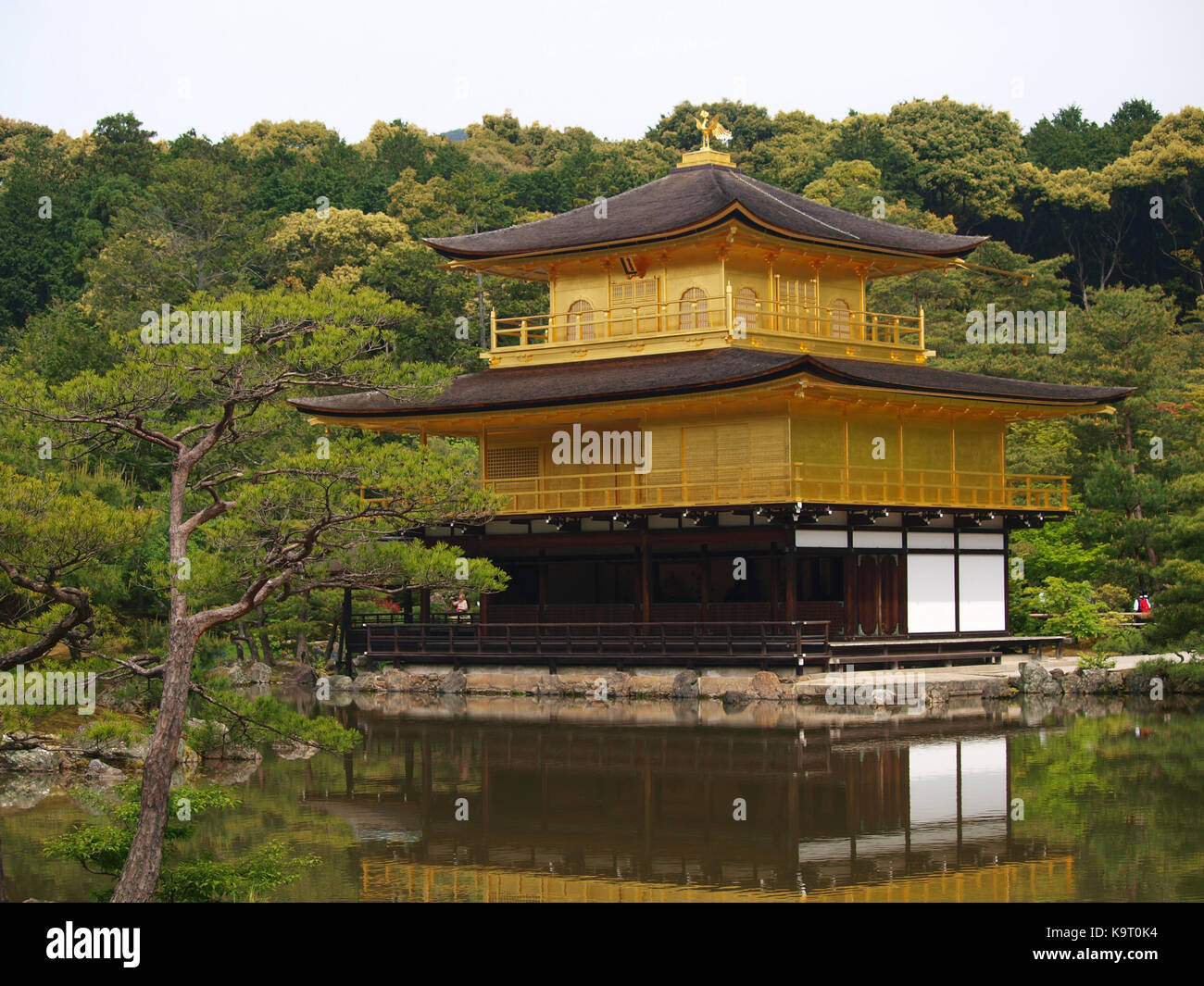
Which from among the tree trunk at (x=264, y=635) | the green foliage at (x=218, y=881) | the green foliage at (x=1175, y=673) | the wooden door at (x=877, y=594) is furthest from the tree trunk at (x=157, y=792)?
the tree trunk at (x=264, y=635)

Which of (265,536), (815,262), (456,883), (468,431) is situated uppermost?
(815,262)

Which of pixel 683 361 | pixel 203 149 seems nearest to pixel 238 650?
pixel 683 361

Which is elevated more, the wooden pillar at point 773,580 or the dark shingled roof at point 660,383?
the dark shingled roof at point 660,383

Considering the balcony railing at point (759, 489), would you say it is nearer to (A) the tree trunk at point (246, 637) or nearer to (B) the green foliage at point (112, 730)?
(A) the tree trunk at point (246, 637)

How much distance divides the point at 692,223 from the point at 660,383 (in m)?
4.31

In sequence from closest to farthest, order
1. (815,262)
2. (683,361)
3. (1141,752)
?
(1141,752), (683,361), (815,262)

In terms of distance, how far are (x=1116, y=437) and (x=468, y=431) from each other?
19618 mm

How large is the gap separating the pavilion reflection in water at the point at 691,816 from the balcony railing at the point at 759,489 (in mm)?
7552

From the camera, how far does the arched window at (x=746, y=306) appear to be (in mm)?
36938

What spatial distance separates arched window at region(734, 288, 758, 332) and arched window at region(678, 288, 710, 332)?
2.51 ft

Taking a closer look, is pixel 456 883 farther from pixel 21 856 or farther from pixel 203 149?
pixel 203 149

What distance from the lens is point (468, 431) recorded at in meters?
Result: 39.1

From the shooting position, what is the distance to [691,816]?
1811 cm

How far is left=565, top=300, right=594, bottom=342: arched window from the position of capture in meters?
39.3
